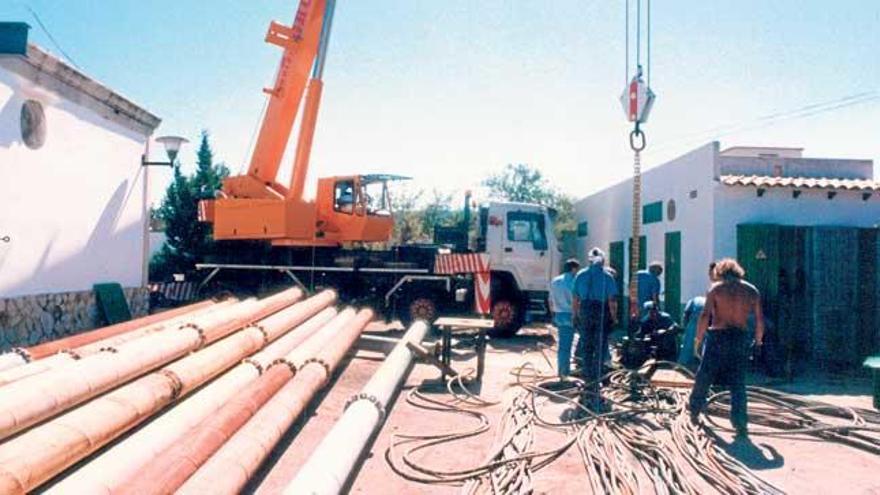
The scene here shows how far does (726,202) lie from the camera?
1069 centimetres

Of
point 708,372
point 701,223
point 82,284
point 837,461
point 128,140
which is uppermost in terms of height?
point 128,140

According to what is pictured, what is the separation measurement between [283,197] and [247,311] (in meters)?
4.73

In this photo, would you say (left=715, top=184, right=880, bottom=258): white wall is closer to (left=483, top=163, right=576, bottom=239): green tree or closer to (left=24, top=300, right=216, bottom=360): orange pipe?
(left=24, top=300, right=216, bottom=360): orange pipe

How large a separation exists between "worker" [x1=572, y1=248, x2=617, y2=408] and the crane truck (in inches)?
173

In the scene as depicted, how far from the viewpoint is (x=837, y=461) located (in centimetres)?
535

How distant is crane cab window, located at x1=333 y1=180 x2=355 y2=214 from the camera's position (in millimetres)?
12805

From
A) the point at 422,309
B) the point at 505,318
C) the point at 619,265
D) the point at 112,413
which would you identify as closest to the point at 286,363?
the point at 112,413

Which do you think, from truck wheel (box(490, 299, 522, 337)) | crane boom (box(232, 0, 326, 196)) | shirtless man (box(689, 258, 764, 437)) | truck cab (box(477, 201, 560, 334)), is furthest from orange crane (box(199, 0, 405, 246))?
shirtless man (box(689, 258, 764, 437))

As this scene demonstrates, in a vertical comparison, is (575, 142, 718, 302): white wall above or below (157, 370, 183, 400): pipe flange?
above

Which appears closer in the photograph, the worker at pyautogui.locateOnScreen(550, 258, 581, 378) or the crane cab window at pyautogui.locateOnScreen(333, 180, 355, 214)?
the worker at pyautogui.locateOnScreen(550, 258, 581, 378)

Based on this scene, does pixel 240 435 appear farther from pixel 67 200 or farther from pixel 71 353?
pixel 67 200

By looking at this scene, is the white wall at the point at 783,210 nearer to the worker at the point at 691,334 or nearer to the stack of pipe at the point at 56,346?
the worker at the point at 691,334

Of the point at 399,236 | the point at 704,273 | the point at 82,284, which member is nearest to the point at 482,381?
the point at 704,273

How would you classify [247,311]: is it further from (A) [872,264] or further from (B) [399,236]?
(B) [399,236]
